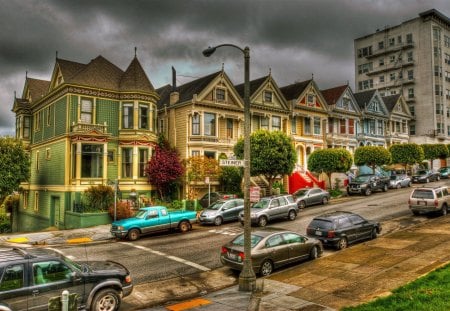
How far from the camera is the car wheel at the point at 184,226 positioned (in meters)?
23.3

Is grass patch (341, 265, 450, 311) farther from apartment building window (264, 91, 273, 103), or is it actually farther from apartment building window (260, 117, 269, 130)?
apartment building window (264, 91, 273, 103)

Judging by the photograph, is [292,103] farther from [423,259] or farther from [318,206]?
[423,259]

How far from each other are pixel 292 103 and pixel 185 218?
24.1 m

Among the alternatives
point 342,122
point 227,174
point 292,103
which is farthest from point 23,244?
point 342,122

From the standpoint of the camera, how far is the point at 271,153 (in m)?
31.2

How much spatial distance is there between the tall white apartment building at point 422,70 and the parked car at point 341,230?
51.0m

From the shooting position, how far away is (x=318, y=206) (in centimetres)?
3172

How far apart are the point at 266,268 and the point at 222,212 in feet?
37.4

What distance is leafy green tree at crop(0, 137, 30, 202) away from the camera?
27.3 meters

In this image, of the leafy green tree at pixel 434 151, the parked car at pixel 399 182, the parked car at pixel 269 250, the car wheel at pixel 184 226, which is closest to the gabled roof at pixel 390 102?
the leafy green tree at pixel 434 151

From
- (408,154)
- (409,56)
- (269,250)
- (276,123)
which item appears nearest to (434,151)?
(408,154)

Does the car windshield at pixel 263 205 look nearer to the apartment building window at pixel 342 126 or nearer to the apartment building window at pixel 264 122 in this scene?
the apartment building window at pixel 264 122

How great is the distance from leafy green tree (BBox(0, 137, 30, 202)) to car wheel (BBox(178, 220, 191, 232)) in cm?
1364

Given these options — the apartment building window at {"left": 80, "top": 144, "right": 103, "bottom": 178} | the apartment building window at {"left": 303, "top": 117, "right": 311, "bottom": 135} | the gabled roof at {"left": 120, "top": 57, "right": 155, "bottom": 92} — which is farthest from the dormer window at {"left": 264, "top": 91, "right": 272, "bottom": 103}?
the apartment building window at {"left": 80, "top": 144, "right": 103, "bottom": 178}
